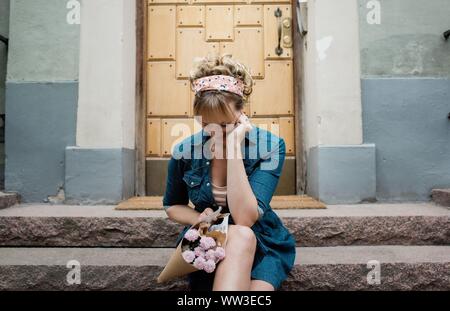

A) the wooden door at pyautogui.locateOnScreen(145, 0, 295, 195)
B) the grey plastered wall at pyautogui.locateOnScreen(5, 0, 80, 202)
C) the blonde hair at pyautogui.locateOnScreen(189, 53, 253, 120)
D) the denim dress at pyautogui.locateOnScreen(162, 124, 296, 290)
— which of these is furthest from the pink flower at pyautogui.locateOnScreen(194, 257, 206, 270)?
the wooden door at pyautogui.locateOnScreen(145, 0, 295, 195)

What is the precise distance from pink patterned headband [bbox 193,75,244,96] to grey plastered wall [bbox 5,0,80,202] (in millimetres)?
2168

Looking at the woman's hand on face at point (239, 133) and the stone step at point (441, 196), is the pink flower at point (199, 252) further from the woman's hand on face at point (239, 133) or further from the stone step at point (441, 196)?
the stone step at point (441, 196)

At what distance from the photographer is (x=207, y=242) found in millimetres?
1688

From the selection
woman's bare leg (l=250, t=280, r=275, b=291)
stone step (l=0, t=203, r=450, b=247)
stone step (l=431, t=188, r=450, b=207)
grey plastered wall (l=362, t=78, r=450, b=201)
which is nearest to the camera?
woman's bare leg (l=250, t=280, r=275, b=291)

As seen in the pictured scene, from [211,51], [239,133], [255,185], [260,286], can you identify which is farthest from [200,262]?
[211,51]

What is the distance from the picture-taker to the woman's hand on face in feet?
6.20

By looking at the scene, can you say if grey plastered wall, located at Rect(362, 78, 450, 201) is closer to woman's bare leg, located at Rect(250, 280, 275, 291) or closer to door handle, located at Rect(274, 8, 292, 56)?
door handle, located at Rect(274, 8, 292, 56)

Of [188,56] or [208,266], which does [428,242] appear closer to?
[208,266]

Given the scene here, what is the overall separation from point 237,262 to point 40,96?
2819mm

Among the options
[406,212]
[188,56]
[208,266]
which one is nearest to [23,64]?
[188,56]

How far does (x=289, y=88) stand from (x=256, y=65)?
0.42m

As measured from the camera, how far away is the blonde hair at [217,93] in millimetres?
1845

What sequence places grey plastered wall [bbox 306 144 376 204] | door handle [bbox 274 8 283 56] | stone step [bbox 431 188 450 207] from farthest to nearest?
door handle [bbox 274 8 283 56] < grey plastered wall [bbox 306 144 376 204] < stone step [bbox 431 188 450 207]

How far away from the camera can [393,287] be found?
2.29m
